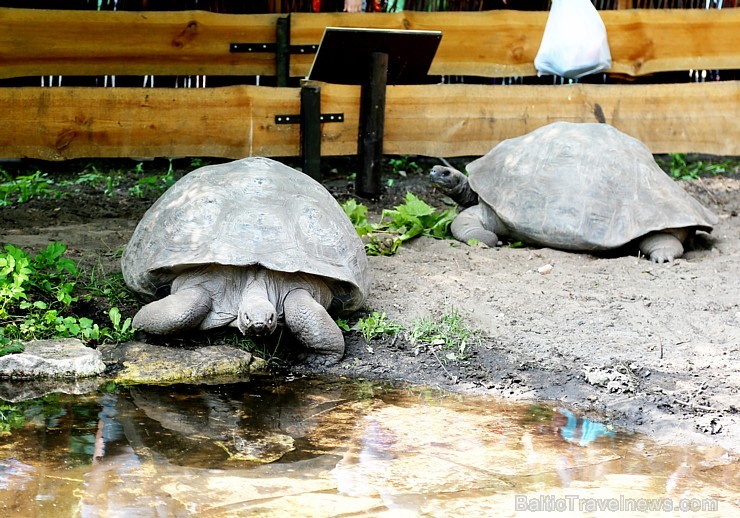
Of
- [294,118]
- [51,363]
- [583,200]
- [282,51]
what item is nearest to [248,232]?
[51,363]

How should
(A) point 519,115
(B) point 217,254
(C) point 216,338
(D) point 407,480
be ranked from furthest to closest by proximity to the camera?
1. (A) point 519,115
2. (C) point 216,338
3. (B) point 217,254
4. (D) point 407,480

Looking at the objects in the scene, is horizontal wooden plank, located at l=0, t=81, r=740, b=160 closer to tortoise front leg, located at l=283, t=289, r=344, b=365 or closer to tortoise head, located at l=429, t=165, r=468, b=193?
tortoise head, located at l=429, t=165, r=468, b=193

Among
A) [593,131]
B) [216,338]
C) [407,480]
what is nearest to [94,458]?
[407,480]

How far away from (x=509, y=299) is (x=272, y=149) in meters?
3.07

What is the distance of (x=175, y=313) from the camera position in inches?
186

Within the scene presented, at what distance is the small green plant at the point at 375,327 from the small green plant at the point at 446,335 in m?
0.10

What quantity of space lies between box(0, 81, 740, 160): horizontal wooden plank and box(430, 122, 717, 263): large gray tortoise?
3.95ft

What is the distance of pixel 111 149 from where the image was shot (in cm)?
777

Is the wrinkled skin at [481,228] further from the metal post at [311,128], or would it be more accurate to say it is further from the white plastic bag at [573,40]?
the white plastic bag at [573,40]

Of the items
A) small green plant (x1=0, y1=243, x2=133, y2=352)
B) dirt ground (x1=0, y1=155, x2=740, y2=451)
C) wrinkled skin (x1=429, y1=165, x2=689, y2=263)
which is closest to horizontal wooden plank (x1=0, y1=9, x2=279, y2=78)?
dirt ground (x1=0, y1=155, x2=740, y2=451)

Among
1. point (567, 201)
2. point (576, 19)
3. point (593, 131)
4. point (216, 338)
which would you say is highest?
point (576, 19)

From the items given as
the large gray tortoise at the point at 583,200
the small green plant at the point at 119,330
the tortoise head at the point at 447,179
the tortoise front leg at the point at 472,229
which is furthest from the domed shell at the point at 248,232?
the tortoise head at the point at 447,179

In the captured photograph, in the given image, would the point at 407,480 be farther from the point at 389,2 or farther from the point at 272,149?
the point at 389,2

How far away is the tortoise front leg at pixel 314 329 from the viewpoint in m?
4.78
